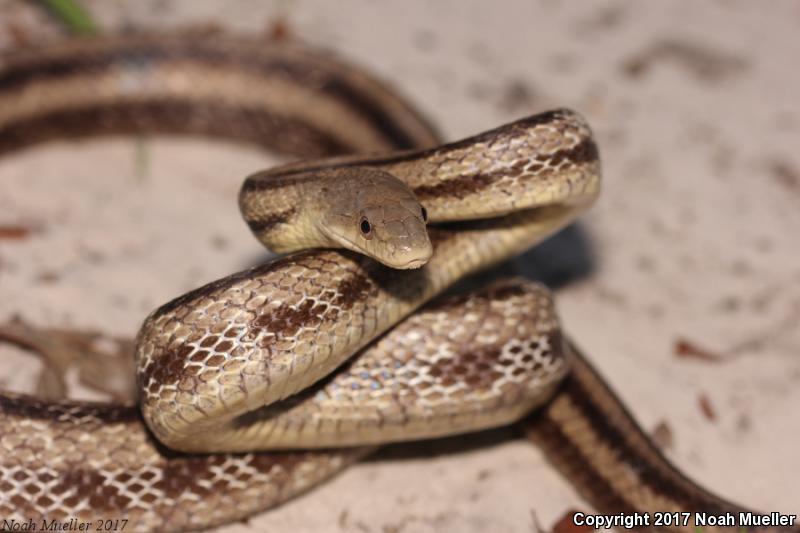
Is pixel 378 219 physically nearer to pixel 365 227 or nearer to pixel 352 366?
pixel 365 227

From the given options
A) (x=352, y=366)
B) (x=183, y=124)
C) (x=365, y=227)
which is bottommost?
(x=352, y=366)

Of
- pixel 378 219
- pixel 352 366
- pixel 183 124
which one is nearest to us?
pixel 378 219

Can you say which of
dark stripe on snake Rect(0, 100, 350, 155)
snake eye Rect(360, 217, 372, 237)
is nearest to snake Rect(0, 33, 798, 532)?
snake eye Rect(360, 217, 372, 237)

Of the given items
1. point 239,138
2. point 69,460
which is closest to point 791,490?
point 69,460

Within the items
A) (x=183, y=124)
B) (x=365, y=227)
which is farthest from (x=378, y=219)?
(x=183, y=124)

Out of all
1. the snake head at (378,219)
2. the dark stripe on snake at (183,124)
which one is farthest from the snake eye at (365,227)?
the dark stripe on snake at (183,124)

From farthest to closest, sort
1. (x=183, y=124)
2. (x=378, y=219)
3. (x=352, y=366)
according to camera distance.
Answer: (x=183, y=124) < (x=352, y=366) < (x=378, y=219)

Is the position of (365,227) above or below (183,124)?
above
